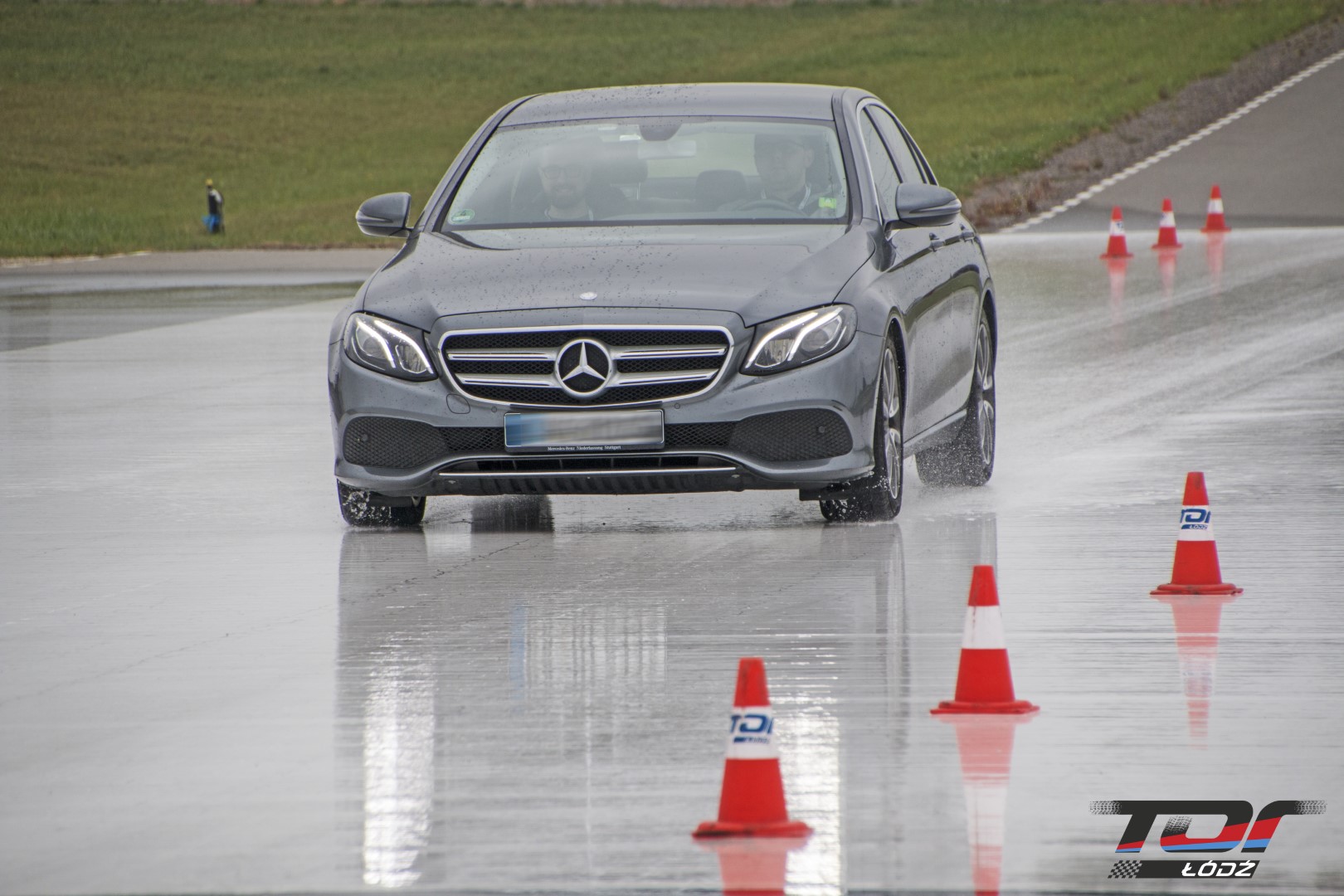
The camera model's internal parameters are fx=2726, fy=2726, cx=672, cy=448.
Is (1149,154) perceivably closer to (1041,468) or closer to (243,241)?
(243,241)

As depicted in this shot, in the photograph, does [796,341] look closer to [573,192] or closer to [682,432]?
[682,432]

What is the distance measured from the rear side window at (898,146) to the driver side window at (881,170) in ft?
0.28

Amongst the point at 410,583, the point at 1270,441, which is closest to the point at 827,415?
the point at 410,583

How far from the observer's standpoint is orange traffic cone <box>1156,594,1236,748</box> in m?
7.14

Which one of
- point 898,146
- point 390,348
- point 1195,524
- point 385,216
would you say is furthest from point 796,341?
point 898,146

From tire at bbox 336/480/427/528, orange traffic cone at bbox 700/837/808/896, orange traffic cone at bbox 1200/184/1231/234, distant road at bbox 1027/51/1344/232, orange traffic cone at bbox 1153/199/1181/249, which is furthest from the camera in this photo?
distant road at bbox 1027/51/1344/232

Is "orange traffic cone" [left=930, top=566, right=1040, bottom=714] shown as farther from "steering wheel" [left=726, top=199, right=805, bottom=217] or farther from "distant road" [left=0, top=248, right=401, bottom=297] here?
"distant road" [left=0, top=248, right=401, bottom=297]

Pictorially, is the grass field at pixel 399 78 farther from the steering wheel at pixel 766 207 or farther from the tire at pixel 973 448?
the steering wheel at pixel 766 207

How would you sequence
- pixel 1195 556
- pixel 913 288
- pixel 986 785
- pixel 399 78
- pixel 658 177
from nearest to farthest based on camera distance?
pixel 986 785
pixel 1195 556
pixel 913 288
pixel 658 177
pixel 399 78

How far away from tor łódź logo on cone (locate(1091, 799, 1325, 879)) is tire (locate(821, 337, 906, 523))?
4.71 meters

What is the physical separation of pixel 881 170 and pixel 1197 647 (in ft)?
14.2

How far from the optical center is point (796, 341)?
1045cm

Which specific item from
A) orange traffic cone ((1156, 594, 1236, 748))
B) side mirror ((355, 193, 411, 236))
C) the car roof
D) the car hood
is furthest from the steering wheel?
orange traffic cone ((1156, 594, 1236, 748))

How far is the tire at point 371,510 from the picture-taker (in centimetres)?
1117
